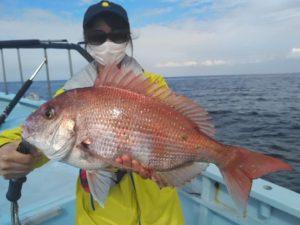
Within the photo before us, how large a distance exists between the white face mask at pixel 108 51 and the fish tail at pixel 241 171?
1.11m

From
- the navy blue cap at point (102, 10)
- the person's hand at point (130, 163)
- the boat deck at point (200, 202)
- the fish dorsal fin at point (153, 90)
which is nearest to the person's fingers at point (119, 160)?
the person's hand at point (130, 163)

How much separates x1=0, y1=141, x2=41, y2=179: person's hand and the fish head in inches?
4.9

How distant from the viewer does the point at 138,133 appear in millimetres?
1704

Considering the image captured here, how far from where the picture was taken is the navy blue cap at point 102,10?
2.27 meters

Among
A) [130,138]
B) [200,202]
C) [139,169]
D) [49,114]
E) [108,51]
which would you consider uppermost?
[108,51]

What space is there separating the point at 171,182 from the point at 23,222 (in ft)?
6.29

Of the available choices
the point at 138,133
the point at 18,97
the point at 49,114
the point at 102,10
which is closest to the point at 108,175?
the point at 138,133

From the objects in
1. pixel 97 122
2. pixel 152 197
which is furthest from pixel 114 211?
pixel 97 122

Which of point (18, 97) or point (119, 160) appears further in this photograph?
point (18, 97)

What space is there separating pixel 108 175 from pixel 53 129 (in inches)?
16.7

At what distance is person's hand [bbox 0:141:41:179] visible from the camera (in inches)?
69.9

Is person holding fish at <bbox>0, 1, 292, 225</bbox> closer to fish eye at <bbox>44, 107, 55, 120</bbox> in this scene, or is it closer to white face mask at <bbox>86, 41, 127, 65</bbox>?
fish eye at <bbox>44, 107, 55, 120</bbox>

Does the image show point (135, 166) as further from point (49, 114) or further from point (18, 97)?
point (18, 97)

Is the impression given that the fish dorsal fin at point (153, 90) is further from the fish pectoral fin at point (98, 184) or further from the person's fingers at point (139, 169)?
the fish pectoral fin at point (98, 184)
